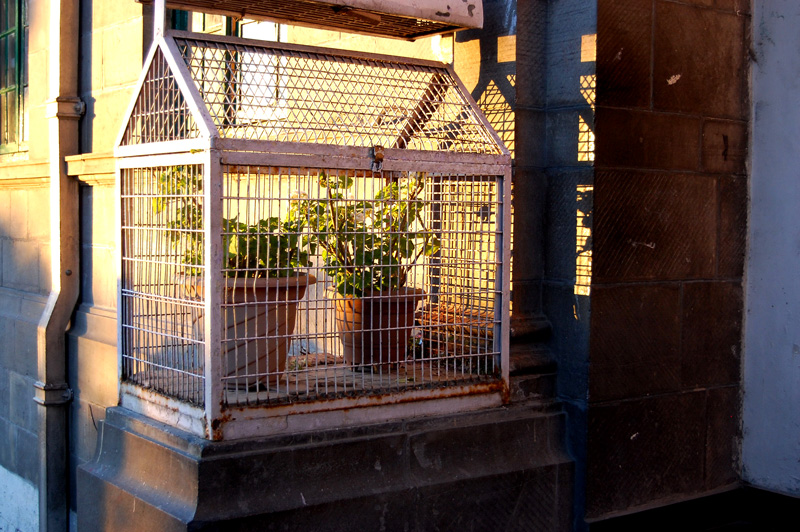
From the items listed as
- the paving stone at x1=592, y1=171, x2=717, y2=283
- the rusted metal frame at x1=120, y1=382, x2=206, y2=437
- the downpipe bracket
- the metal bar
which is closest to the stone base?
the rusted metal frame at x1=120, y1=382, x2=206, y2=437

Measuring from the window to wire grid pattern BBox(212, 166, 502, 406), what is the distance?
434 centimetres

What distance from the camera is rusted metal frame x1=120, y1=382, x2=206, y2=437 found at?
3301 mm

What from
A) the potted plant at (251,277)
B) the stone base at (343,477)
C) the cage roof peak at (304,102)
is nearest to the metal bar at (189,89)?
the cage roof peak at (304,102)

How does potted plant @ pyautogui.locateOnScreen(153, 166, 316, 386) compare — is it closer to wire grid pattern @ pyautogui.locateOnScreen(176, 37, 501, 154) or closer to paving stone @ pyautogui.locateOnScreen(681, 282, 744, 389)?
wire grid pattern @ pyautogui.locateOnScreen(176, 37, 501, 154)

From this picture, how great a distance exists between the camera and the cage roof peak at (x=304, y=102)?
3371 millimetres

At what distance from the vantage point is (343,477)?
3.46 metres

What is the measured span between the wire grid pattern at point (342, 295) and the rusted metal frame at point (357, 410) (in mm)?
38

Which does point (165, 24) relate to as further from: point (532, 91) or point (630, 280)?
point (630, 280)

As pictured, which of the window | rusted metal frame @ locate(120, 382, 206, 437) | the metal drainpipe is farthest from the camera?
the window

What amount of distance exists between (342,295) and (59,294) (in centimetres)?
281

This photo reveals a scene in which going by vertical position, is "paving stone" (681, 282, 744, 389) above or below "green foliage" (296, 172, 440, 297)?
below

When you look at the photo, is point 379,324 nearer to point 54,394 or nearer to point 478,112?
point 478,112

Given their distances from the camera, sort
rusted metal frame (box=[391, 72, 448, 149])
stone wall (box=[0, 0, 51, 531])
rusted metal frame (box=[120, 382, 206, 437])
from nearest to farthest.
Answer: rusted metal frame (box=[120, 382, 206, 437]) → rusted metal frame (box=[391, 72, 448, 149]) → stone wall (box=[0, 0, 51, 531])

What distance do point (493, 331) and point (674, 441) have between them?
119cm
